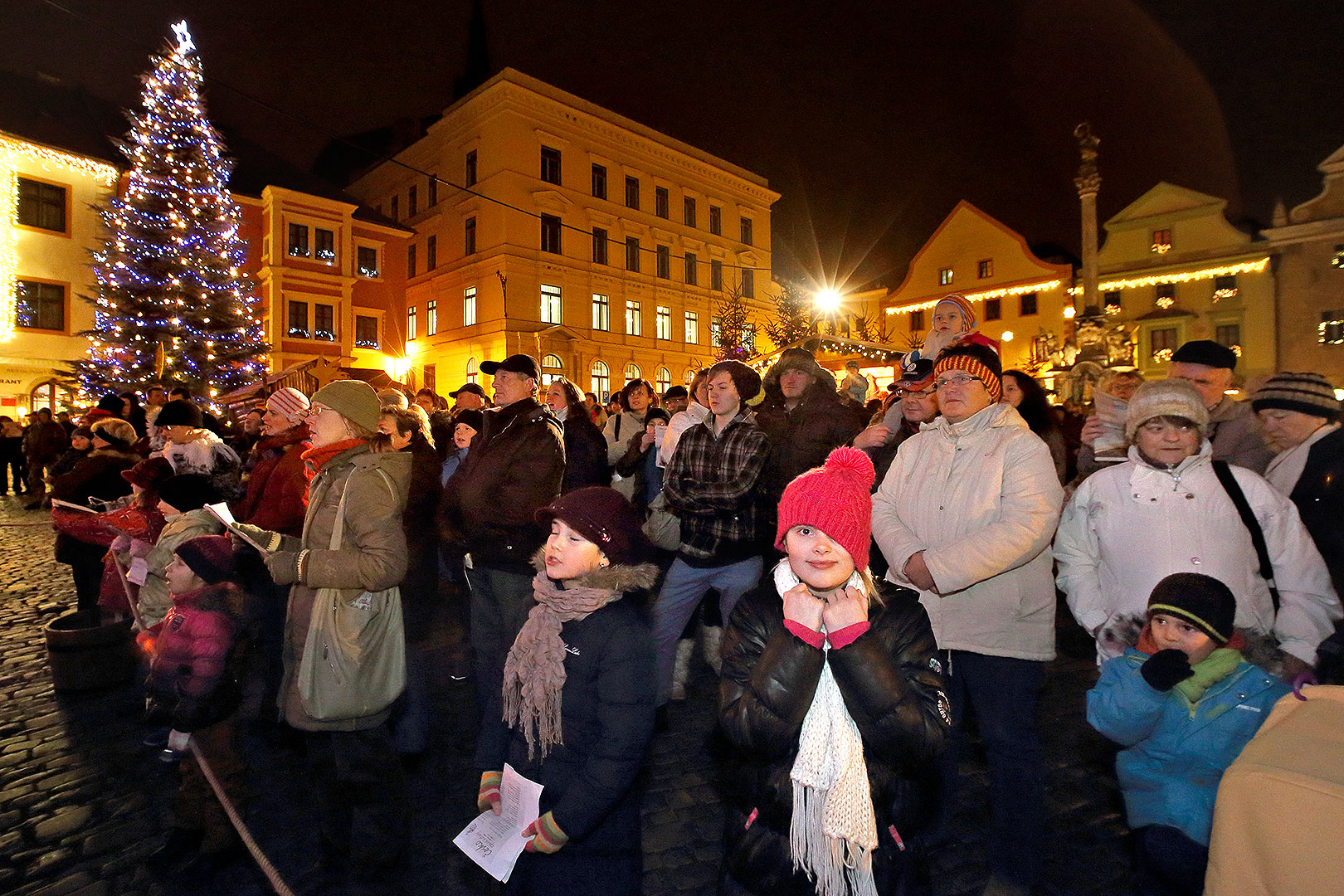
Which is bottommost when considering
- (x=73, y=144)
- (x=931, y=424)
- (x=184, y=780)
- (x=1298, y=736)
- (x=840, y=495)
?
(x=184, y=780)


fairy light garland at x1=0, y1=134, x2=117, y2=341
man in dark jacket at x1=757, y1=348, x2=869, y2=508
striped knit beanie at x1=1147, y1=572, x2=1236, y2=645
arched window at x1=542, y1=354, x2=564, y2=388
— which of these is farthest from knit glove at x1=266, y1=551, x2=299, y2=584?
fairy light garland at x1=0, y1=134, x2=117, y2=341

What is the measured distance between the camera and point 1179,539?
9.20ft

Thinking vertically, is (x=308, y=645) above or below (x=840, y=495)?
below

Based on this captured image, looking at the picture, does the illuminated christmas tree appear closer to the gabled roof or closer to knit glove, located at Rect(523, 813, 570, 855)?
knit glove, located at Rect(523, 813, 570, 855)

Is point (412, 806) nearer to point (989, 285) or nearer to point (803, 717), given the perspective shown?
point (803, 717)

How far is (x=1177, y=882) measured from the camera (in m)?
2.27

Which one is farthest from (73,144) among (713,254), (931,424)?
(931,424)

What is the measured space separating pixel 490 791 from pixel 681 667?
9.52ft

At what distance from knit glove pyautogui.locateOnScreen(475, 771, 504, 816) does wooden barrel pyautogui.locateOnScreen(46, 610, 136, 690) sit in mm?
4472

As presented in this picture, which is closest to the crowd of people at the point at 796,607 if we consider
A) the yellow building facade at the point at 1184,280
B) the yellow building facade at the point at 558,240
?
the yellow building facade at the point at 558,240

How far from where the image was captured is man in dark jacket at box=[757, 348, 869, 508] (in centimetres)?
479

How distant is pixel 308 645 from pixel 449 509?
156 centimetres

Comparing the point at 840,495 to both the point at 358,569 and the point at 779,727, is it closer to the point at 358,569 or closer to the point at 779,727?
the point at 779,727

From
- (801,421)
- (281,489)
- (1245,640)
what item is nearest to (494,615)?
(281,489)
